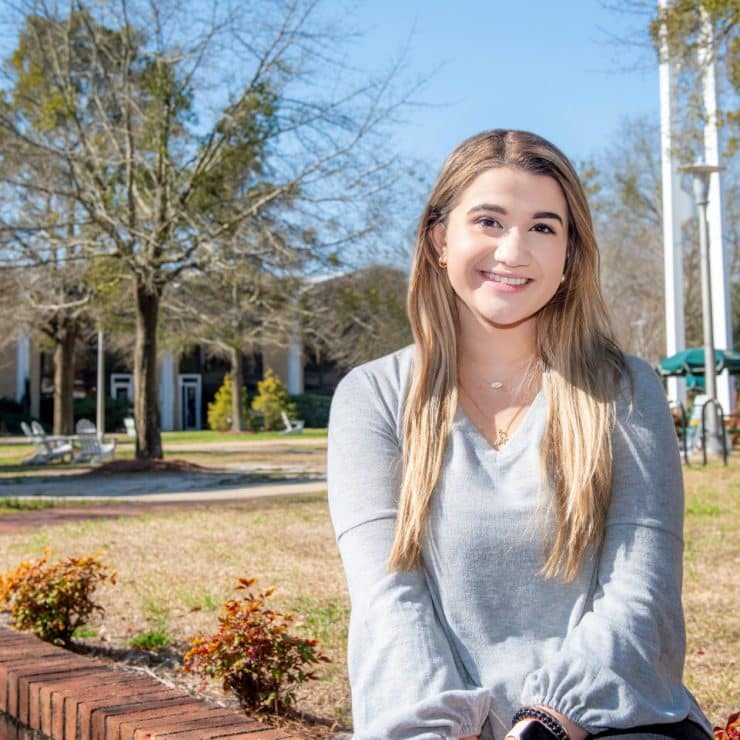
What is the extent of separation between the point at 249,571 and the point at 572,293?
4.72 metres

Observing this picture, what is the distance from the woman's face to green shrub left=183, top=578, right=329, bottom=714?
1884mm

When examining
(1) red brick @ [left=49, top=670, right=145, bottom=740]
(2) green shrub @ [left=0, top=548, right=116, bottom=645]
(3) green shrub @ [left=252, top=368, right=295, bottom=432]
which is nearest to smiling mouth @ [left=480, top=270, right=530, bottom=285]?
(1) red brick @ [left=49, top=670, right=145, bottom=740]

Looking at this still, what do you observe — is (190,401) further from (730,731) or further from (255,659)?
(730,731)

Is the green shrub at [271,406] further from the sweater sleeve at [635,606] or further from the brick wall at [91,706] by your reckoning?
the sweater sleeve at [635,606]

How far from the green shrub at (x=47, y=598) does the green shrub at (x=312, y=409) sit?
133 ft

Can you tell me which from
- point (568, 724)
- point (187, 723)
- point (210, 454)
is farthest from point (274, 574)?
point (210, 454)

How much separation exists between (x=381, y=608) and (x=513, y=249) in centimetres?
76

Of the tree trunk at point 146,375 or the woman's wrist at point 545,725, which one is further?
the tree trunk at point 146,375

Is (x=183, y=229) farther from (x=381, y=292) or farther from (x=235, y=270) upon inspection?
(x=381, y=292)

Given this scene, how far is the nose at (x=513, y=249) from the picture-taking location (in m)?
2.06

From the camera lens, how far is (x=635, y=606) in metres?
1.86

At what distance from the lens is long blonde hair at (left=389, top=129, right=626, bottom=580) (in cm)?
195

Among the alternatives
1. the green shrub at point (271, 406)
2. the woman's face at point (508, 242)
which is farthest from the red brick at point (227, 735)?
the green shrub at point (271, 406)

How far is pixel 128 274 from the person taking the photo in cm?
1662
